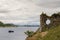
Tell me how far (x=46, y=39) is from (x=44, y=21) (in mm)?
26338

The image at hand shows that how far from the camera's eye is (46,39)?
25.4m

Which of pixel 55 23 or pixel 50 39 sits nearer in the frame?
pixel 50 39

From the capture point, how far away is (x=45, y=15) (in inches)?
2026

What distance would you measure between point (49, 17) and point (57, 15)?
7.26 feet

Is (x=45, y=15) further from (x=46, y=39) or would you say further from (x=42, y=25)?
(x=46, y=39)

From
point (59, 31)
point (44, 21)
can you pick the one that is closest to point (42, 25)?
point (44, 21)

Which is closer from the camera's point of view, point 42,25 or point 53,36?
point 53,36

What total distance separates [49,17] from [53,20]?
176cm

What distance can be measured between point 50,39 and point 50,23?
26.6m

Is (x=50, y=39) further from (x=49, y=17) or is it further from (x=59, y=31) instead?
(x=49, y=17)

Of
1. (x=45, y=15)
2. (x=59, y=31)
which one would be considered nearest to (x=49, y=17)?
(x=45, y=15)

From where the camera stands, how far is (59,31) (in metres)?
25.4

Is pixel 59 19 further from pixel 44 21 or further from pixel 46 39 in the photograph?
pixel 46 39

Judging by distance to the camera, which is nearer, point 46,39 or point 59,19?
point 46,39
